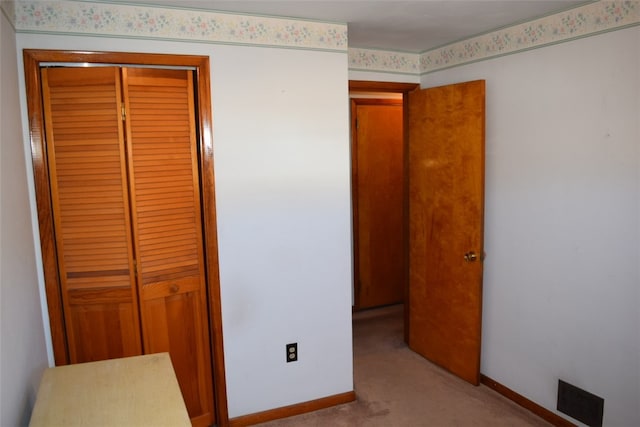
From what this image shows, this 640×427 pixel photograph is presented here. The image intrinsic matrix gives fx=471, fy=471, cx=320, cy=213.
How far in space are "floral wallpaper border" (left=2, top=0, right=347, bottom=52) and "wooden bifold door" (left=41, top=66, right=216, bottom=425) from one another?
18 centimetres

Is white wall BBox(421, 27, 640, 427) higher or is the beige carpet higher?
white wall BBox(421, 27, 640, 427)

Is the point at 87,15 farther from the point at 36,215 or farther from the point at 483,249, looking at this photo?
the point at 483,249

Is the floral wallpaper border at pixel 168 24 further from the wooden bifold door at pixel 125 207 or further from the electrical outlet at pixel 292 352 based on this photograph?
the electrical outlet at pixel 292 352


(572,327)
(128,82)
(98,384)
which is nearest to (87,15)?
(128,82)

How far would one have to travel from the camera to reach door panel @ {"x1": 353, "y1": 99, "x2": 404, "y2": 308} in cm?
429

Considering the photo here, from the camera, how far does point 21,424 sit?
1.61m

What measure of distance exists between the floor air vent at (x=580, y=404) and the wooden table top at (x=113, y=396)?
6.60 ft

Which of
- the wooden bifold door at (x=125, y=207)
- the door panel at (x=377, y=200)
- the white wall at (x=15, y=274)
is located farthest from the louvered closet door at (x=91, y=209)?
the door panel at (x=377, y=200)

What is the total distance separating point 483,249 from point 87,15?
8.13 ft

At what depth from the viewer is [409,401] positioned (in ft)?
9.34

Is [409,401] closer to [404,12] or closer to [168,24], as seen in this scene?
[404,12]

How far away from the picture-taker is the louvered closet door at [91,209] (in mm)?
2129

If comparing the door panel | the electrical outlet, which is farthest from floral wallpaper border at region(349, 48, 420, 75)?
the electrical outlet

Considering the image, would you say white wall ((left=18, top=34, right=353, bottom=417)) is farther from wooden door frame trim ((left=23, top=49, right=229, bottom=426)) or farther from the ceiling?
the ceiling
